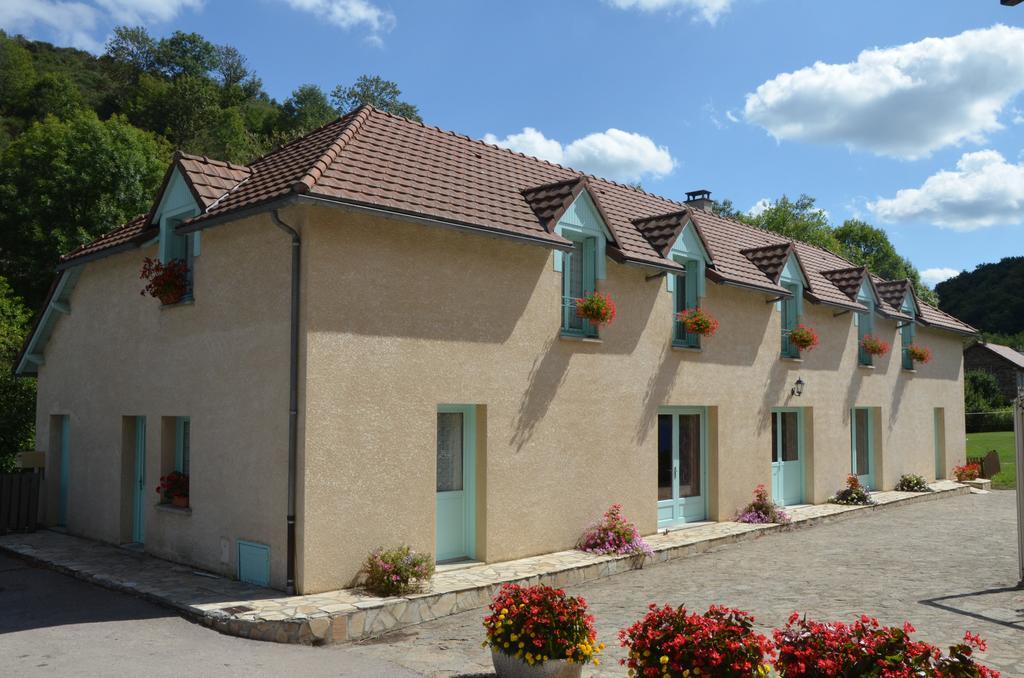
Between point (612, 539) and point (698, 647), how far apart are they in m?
6.97

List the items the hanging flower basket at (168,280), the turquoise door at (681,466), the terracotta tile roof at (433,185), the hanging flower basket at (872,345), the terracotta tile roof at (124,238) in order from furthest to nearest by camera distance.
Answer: the hanging flower basket at (872,345) → the turquoise door at (681,466) → the terracotta tile roof at (124,238) → the hanging flower basket at (168,280) → the terracotta tile roof at (433,185)

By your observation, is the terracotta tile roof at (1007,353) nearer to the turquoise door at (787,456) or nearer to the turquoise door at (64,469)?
the turquoise door at (787,456)

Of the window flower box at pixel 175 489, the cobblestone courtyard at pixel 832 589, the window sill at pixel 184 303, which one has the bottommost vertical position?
the cobblestone courtyard at pixel 832 589

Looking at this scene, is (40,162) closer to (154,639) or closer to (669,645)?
(154,639)

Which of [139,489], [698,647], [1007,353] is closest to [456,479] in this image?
[139,489]

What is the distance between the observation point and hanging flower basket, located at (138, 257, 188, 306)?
37.6 ft

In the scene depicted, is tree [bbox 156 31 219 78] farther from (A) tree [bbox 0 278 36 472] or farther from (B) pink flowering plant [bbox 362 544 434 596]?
(B) pink flowering plant [bbox 362 544 434 596]

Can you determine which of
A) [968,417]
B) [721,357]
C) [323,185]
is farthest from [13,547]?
[968,417]

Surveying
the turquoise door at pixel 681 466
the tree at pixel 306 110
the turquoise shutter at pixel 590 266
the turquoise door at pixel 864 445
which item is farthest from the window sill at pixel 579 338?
the tree at pixel 306 110

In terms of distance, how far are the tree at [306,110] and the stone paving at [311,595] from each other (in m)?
→ 42.1

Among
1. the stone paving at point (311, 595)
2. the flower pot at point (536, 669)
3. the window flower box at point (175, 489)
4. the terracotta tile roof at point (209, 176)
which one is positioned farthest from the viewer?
the window flower box at point (175, 489)

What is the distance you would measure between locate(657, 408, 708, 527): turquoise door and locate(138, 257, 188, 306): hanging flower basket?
8.30 meters

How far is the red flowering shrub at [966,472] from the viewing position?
25.3m

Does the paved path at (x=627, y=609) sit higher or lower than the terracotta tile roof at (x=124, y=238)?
lower
